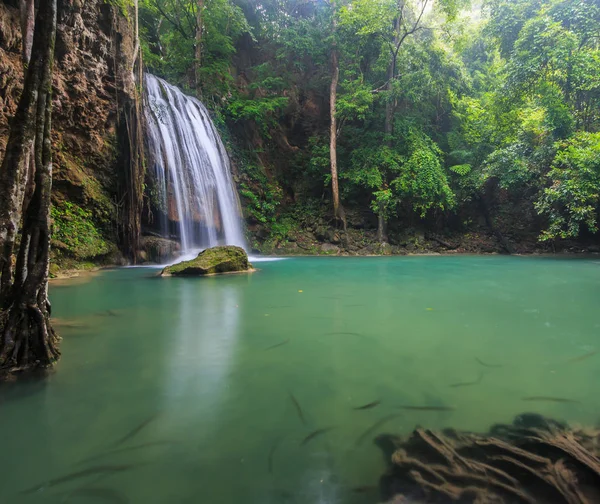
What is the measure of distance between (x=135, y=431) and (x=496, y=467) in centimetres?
171

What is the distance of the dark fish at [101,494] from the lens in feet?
4.46

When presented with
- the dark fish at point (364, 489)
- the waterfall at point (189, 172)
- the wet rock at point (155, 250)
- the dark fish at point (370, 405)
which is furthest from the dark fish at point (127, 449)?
the waterfall at point (189, 172)

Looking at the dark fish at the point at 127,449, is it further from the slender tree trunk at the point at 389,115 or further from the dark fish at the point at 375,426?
the slender tree trunk at the point at 389,115

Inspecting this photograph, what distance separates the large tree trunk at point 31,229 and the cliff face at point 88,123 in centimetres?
644

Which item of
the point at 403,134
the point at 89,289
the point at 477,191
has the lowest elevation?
the point at 89,289

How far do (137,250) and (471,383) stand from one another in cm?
1001

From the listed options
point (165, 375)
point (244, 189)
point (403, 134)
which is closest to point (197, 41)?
point (244, 189)

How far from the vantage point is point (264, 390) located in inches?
91.0

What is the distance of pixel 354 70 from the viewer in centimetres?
1689

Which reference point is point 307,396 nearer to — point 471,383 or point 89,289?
point 471,383

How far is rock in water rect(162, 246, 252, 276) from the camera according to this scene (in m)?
7.91

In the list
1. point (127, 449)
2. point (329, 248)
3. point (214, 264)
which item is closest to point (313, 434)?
point (127, 449)

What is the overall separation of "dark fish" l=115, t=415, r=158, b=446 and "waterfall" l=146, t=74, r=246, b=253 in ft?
33.1

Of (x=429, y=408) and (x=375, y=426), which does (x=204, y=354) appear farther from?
(x=429, y=408)
